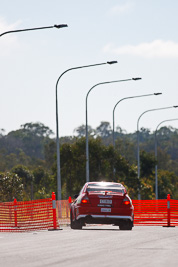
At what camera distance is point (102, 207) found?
23891mm

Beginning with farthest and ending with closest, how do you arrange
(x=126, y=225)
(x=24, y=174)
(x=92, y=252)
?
1. (x=24, y=174)
2. (x=126, y=225)
3. (x=92, y=252)

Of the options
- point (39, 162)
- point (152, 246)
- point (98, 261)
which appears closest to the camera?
point (98, 261)

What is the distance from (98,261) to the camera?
1262cm

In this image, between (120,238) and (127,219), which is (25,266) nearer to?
(120,238)

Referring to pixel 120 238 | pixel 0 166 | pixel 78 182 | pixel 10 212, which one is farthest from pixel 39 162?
pixel 120 238

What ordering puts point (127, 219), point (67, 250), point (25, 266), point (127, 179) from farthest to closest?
point (127, 179), point (127, 219), point (67, 250), point (25, 266)

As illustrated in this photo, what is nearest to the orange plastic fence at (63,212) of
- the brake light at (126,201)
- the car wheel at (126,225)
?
the car wheel at (126,225)

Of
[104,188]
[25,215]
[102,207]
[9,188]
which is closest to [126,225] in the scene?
[102,207]

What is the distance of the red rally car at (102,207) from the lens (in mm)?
23828

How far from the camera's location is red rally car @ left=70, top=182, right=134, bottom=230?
23828 mm

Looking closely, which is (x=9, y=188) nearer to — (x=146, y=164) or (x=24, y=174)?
(x=146, y=164)

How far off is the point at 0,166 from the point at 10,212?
104990 millimetres

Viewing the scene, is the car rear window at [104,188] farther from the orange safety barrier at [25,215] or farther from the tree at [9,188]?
the tree at [9,188]

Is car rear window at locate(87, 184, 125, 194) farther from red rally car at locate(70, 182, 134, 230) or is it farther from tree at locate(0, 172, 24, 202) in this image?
tree at locate(0, 172, 24, 202)
